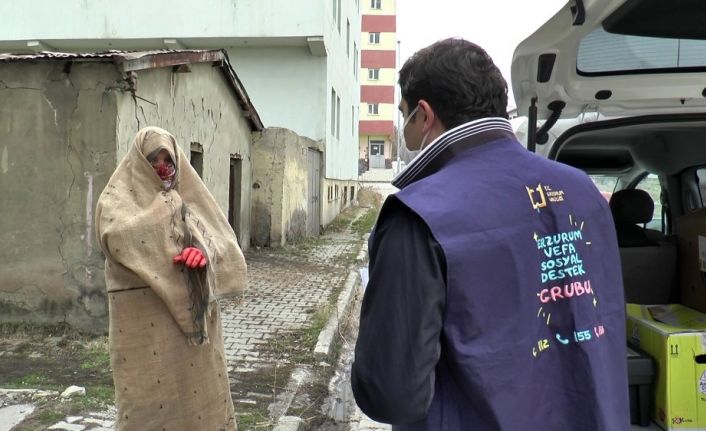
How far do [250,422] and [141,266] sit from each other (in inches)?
67.0

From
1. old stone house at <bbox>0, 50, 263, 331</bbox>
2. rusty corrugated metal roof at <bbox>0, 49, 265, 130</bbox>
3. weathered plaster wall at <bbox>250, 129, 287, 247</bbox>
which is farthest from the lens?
weathered plaster wall at <bbox>250, 129, 287, 247</bbox>

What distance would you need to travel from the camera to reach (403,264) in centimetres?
133

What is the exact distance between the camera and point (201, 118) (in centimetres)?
855

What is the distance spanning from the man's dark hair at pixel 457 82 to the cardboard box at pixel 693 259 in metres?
2.23

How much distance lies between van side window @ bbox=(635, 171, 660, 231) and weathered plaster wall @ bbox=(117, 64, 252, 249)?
16.5 feet

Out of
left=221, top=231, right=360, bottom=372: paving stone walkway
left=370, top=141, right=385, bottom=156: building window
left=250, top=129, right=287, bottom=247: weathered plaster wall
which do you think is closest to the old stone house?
left=221, top=231, right=360, bottom=372: paving stone walkway

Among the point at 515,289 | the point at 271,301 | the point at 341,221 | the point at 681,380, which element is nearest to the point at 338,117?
the point at 341,221

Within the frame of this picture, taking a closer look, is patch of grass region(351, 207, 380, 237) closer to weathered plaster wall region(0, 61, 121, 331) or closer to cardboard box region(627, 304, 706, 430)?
weathered plaster wall region(0, 61, 121, 331)

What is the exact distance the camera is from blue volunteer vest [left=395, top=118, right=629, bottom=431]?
1.35 m

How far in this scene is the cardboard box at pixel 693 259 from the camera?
312 centimetres

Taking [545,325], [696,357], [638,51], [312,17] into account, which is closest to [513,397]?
[545,325]

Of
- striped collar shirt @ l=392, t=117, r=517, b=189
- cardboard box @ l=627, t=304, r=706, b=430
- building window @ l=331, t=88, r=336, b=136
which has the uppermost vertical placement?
building window @ l=331, t=88, r=336, b=136

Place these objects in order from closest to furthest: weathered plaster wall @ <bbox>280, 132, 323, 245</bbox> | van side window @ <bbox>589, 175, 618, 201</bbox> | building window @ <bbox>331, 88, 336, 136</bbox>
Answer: van side window @ <bbox>589, 175, 618, 201</bbox> < weathered plaster wall @ <bbox>280, 132, 323, 245</bbox> < building window @ <bbox>331, 88, 336, 136</bbox>

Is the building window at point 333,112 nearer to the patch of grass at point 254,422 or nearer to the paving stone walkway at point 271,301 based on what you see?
the paving stone walkway at point 271,301
